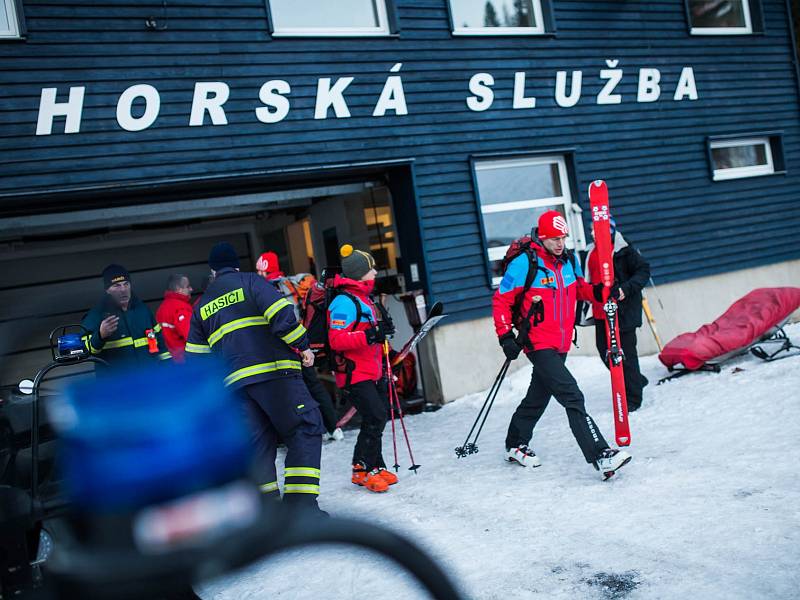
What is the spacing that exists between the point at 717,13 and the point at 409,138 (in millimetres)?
6519

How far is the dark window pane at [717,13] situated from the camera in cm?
1217

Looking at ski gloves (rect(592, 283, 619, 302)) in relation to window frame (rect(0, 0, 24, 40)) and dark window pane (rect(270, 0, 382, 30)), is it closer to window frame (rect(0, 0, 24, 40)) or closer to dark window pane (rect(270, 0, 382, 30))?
dark window pane (rect(270, 0, 382, 30))

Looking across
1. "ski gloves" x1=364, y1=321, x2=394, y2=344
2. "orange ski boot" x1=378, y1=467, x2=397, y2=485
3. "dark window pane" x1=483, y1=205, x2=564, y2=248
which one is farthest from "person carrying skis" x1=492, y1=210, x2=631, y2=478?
"dark window pane" x1=483, y1=205, x2=564, y2=248

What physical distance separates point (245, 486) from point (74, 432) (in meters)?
0.29

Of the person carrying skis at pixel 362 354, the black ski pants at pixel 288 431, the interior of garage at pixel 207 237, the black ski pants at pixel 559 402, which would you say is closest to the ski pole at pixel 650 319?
the interior of garage at pixel 207 237

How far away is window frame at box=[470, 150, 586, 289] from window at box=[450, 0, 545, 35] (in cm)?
165

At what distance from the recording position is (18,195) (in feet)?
24.5

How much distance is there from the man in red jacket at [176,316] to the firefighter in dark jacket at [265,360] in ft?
8.36

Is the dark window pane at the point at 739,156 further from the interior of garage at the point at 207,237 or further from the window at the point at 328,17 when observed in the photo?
the window at the point at 328,17

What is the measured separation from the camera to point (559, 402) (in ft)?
18.7

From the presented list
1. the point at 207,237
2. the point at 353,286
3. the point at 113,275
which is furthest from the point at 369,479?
the point at 207,237

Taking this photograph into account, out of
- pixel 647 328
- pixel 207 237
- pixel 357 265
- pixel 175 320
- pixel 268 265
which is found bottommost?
pixel 647 328

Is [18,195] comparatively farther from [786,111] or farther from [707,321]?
[786,111]

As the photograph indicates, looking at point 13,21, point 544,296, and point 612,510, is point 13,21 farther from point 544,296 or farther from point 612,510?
point 612,510
